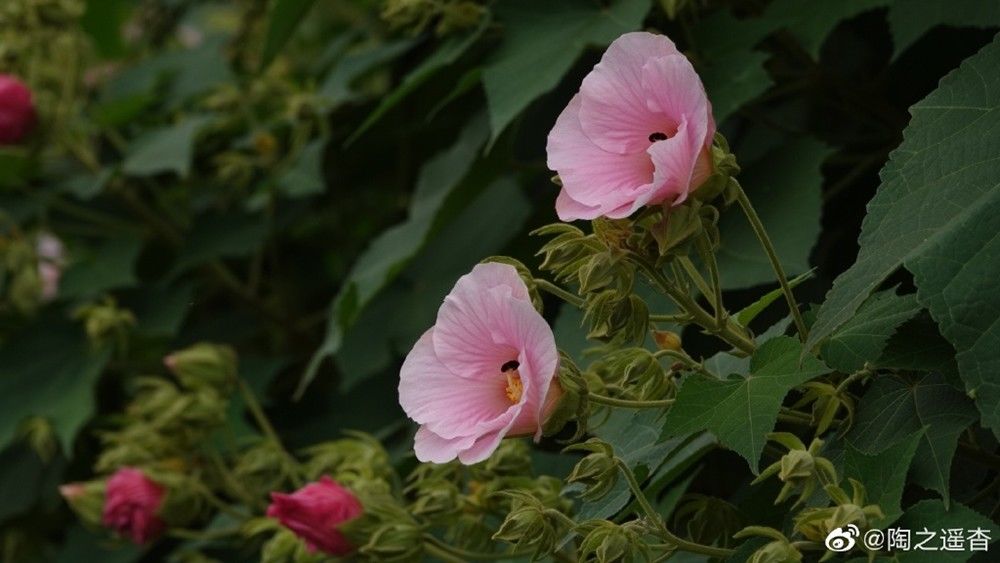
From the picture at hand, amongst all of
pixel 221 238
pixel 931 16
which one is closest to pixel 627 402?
pixel 931 16

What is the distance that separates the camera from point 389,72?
2039 mm

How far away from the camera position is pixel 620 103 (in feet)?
2.85

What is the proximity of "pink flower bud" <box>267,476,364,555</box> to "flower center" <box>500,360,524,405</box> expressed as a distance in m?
0.30

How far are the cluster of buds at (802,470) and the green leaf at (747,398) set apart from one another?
0.02 metres

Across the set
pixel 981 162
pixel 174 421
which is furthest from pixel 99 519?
pixel 981 162

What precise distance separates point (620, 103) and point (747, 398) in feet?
0.63

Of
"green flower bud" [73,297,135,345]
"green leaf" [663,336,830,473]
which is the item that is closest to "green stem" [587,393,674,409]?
"green leaf" [663,336,830,473]

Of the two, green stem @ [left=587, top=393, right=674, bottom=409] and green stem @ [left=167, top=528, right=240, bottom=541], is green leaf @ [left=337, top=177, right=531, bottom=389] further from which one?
green stem @ [left=587, top=393, right=674, bottom=409]

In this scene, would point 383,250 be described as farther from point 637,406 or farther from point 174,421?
point 637,406

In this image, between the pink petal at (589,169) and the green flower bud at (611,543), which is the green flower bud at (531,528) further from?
the pink petal at (589,169)

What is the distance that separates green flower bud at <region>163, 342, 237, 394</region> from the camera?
159cm

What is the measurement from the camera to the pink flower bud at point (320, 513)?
1135 millimetres

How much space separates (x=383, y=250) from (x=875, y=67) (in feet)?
1.88

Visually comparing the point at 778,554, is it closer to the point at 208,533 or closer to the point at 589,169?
the point at 589,169
